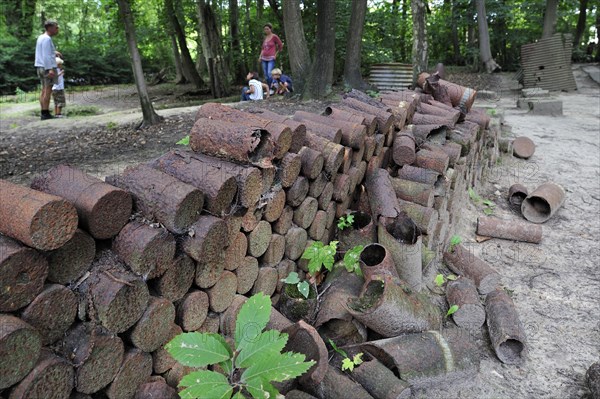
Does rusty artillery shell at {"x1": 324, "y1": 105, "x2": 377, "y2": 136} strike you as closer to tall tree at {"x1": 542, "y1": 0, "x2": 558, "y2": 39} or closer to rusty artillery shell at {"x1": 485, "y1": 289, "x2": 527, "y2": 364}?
rusty artillery shell at {"x1": 485, "y1": 289, "x2": 527, "y2": 364}

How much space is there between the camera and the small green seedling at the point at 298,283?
2758 mm

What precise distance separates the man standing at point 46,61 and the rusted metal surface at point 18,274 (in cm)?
677

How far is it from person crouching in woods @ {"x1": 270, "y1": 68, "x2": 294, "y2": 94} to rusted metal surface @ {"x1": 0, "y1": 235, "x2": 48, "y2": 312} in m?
8.05

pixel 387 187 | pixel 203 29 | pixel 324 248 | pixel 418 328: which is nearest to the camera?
pixel 418 328

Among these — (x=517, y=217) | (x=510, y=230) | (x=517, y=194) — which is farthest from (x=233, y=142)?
(x=517, y=194)

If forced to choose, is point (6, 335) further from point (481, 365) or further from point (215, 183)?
point (481, 365)

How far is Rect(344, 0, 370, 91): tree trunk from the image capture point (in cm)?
874

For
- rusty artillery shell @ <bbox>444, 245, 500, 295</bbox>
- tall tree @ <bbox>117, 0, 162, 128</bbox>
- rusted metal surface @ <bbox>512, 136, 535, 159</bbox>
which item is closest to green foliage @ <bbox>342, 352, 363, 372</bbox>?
rusty artillery shell @ <bbox>444, 245, 500, 295</bbox>

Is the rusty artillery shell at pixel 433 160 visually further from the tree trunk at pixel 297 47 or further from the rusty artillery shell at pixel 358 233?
the tree trunk at pixel 297 47

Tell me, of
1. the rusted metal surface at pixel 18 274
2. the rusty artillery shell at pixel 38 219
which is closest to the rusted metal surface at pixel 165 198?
the rusty artillery shell at pixel 38 219

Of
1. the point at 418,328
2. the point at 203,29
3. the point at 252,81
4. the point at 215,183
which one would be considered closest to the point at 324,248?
the point at 418,328

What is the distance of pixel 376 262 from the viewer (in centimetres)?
306

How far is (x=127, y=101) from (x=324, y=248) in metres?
11.4

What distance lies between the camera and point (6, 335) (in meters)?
1.45
